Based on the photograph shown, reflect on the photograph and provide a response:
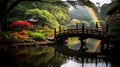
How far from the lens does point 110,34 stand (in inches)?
989

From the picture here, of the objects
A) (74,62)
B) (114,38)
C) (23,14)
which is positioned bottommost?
(74,62)

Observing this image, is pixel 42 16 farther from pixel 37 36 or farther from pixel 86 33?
pixel 86 33

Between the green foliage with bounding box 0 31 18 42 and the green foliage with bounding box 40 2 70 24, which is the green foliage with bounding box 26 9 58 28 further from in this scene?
the green foliage with bounding box 0 31 18 42

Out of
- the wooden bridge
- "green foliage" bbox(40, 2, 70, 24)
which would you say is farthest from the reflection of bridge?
"green foliage" bbox(40, 2, 70, 24)

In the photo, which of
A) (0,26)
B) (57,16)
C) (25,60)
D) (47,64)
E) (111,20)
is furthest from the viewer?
(57,16)

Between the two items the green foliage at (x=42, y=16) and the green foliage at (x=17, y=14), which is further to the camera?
the green foliage at (x=42, y=16)

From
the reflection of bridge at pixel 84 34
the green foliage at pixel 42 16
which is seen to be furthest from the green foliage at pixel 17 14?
the reflection of bridge at pixel 84 34

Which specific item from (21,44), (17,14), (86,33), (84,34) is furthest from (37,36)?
(17,14)

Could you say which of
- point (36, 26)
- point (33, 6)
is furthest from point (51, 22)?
point (33, 6)

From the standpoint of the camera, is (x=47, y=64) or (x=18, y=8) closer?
(x=47, y=64)

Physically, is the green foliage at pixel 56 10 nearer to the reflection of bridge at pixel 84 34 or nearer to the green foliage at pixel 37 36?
the reflection of bridge at pixel 84 34

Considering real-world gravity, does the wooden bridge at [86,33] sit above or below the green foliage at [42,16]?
below

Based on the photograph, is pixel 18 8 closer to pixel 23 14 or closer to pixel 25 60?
pixel 23 14

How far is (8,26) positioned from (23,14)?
576 cm
